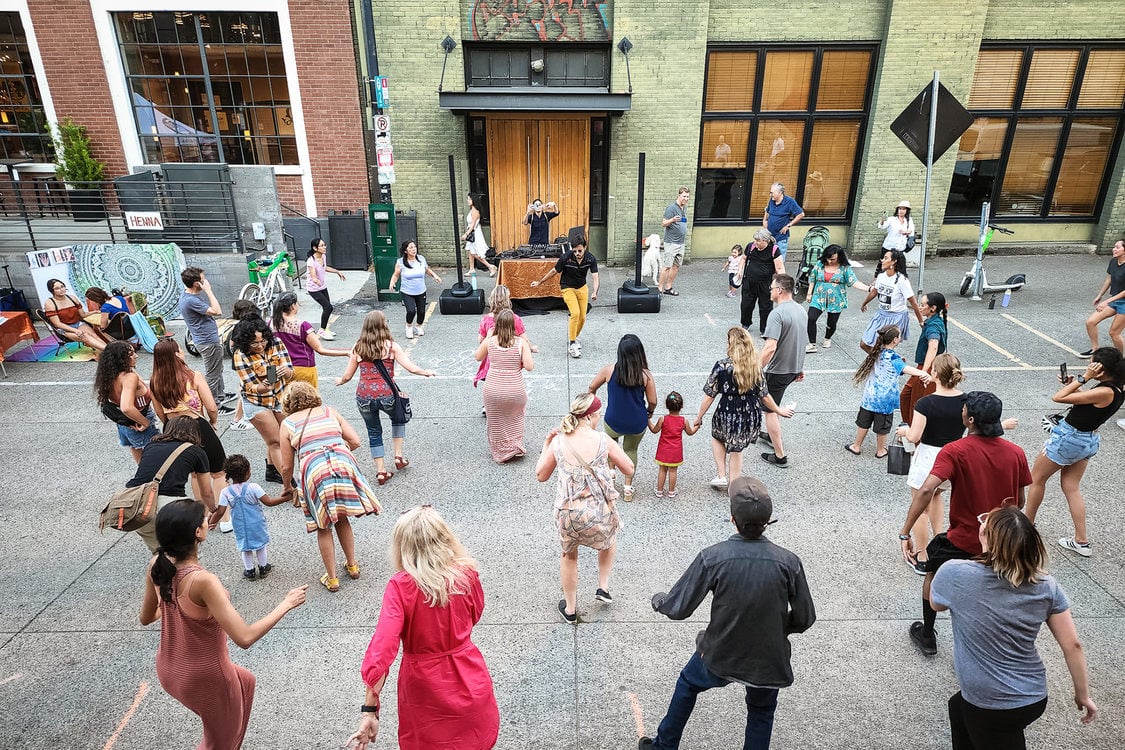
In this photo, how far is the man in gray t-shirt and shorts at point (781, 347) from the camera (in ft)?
22.0

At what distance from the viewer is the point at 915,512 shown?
181 inches

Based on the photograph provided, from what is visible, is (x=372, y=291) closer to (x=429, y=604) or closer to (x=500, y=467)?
(x=500, y=467)

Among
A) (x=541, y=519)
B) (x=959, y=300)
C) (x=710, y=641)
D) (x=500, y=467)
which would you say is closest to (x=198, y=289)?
(x=500, y=467)

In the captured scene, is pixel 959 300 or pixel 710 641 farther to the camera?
pixel 959 300

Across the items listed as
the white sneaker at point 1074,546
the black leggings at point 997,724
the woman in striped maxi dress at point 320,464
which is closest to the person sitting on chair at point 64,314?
the woman in striped maxi dress at point 320,464

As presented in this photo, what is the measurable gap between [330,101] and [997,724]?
46.2 ft

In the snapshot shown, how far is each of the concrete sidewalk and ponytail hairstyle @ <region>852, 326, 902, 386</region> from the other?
96 cm

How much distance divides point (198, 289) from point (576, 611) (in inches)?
216

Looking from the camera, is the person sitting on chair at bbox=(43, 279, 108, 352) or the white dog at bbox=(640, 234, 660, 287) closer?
the person sitting on chair at bbox=(43, 279, 108, 352)

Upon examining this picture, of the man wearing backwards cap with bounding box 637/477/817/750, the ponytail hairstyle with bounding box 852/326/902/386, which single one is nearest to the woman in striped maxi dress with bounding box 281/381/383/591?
→ the man wearing backwards cap with bounding box 637/477/817/750

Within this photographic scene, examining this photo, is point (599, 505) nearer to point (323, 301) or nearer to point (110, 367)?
point (110, 367)

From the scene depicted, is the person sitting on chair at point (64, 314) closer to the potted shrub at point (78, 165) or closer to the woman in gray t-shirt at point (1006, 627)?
the potted shrub at point (78, 165)

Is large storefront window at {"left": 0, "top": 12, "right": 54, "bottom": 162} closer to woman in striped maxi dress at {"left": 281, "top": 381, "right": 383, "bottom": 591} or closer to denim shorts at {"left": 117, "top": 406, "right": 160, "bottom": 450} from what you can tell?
denim shorts at {"left": 117, "top": 406, "right": 160, "bottom": 450}

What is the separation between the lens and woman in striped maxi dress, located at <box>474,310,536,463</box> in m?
6.82
